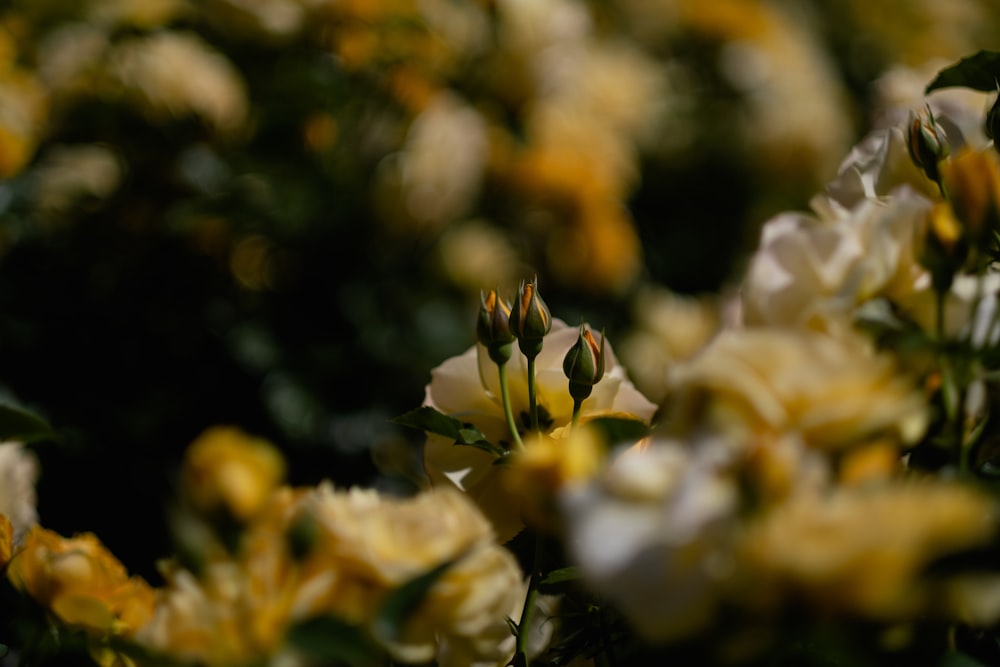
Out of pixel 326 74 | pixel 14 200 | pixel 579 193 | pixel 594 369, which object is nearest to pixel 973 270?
pixel 594 369

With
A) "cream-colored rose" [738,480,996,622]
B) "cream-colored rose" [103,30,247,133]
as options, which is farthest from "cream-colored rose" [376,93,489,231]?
"cream-colored rose" [738,480,996,622]

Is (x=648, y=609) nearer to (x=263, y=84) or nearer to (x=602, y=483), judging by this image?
(x=602, y=483)

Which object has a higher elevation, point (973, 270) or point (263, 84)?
point (973, 270)

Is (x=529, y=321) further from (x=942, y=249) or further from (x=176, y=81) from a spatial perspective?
(x=176, y=81)

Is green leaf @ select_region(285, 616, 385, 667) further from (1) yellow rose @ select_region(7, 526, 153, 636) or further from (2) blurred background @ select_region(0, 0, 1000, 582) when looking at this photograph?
(2) blurred background @ select_region(0, 0, 1000, 582)

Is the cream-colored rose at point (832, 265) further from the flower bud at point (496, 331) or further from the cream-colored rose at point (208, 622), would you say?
the cream-colored rose at point (208, 622)

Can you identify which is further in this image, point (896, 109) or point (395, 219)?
point (395, 219)

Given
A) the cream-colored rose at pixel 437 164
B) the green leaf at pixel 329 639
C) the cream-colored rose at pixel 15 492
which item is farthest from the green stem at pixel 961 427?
the cream-colored rose at pixel 437 164
